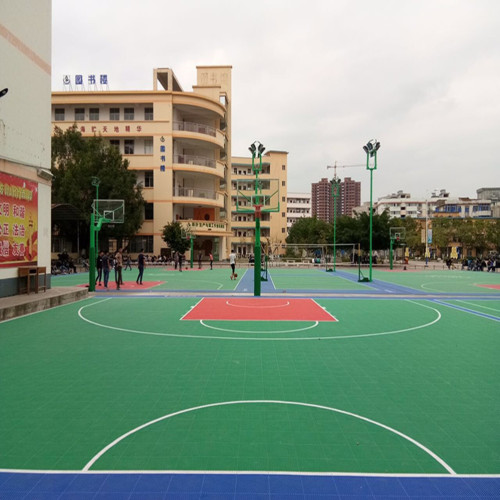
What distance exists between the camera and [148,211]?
48.6 m

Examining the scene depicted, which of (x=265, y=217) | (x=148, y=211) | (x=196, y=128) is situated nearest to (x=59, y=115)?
(x=148, y=211)

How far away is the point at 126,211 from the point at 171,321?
32769 millimetres

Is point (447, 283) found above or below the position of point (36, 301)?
below

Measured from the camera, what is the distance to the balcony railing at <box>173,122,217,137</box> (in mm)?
48688

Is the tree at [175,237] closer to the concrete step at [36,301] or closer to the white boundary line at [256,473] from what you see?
the concrete step at [36,301]

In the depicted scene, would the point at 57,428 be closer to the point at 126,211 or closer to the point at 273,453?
the point at 273,453

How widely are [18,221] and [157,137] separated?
34.1 m

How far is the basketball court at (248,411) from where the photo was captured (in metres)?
4.01

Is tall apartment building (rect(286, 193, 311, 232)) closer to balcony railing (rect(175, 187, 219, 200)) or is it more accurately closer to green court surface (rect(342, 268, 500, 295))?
balcony railing (rect(175, 187, 219, 200))

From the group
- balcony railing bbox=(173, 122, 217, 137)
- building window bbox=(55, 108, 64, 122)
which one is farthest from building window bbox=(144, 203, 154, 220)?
building window bbox=(55, 108, 64, 122)

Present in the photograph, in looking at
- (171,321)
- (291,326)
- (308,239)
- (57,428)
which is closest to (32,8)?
(171,321)

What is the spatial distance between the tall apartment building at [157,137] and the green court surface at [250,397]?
37.4 m

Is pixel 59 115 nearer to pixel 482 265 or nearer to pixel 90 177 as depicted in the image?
pixel 90 177

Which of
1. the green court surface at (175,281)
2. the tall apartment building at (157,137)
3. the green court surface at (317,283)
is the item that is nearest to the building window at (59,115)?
the tall apartment building at (157,137)
